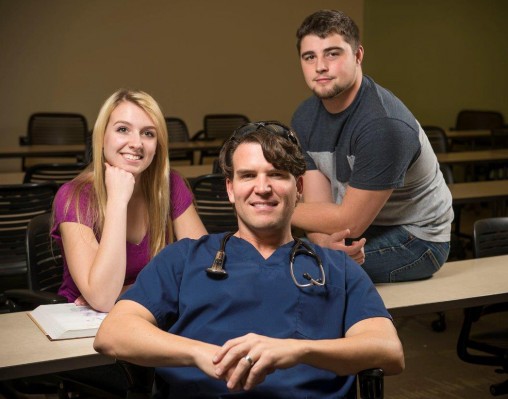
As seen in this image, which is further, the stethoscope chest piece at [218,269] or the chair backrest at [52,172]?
the chair backrest at [52,172]

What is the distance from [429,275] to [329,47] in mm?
893

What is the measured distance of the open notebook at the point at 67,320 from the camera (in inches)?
94.7

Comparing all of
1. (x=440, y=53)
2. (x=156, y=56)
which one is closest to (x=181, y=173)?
(x=156, y=56)

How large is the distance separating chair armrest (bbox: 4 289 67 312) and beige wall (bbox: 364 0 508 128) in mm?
7632

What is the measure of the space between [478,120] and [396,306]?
7.74 meters

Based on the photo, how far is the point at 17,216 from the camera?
433 centimetres

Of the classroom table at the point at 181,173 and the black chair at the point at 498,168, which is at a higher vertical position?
the classroom table at the point at 181,173

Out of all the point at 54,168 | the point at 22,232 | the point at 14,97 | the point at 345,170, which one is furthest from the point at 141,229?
the point at 14,97

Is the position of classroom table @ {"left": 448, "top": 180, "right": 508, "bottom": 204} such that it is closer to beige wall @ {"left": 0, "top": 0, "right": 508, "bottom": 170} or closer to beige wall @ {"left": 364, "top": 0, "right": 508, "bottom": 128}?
beige wall @ {"left": 0, "top": 0, "right": 508, "bottom": 170}

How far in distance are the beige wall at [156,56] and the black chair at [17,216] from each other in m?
4.39

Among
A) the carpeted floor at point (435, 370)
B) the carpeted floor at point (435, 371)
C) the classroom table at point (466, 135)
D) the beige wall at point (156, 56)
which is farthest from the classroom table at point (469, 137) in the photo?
the carpeted floor at point (435, 371)

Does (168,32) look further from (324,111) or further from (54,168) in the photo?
(324,111)

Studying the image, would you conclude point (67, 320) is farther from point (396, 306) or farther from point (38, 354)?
point (396, 306)

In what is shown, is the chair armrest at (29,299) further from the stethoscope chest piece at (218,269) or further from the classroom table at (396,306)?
the stethoscope chest piece at (218,269)
